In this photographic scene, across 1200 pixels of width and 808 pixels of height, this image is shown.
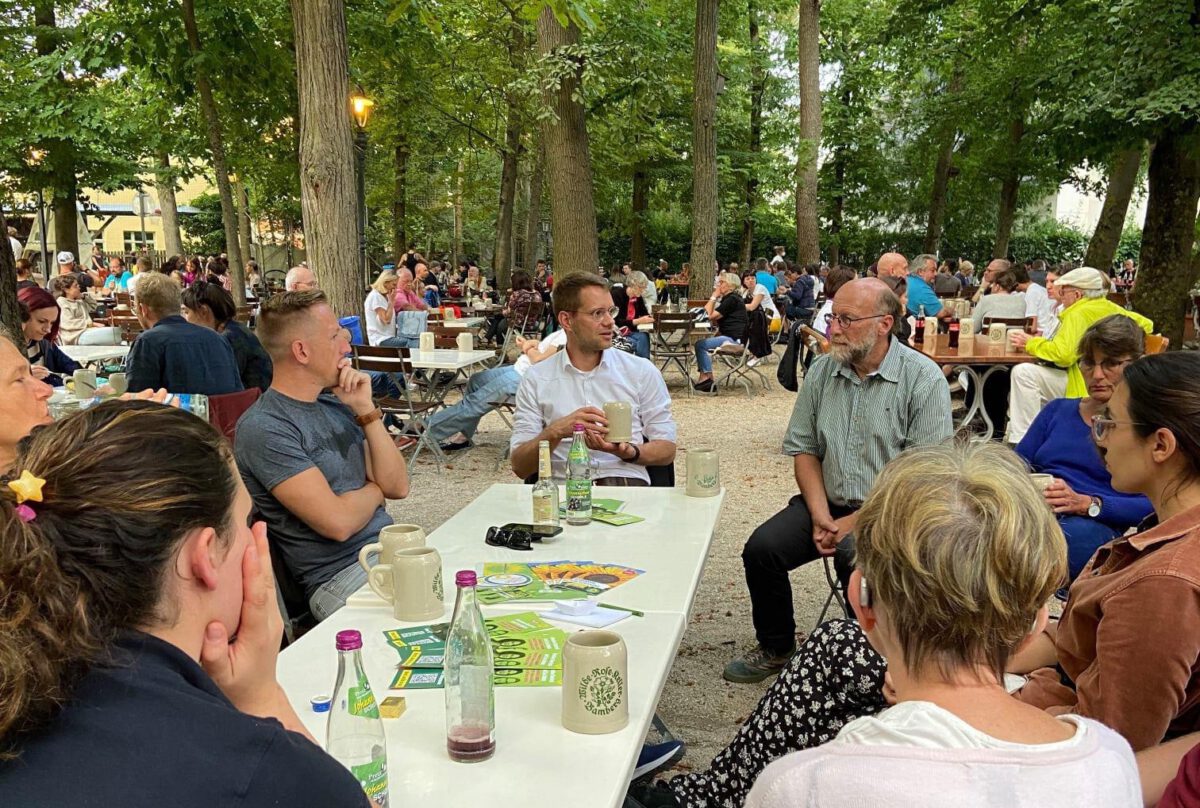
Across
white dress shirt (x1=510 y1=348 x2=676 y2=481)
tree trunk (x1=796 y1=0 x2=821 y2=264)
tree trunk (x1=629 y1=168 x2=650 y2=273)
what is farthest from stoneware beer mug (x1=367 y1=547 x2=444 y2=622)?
tree trunk (x1=629 y1=168 x2=650 y2=273)

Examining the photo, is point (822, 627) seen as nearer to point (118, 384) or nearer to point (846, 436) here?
point (846, 436)

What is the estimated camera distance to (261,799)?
113 cm

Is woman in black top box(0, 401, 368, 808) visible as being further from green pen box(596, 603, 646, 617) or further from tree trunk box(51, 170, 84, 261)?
tree trunk box(51, 170, 84, 261)

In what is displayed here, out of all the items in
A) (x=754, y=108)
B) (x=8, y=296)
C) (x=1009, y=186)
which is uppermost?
(x=754, y=108)

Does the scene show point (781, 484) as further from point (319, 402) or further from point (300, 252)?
point (300, 252)

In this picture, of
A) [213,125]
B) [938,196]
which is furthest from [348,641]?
[938,196]

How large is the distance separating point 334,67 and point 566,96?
3.48 meters

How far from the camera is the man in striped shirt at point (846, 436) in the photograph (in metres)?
3.79

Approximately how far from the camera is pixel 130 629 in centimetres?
120

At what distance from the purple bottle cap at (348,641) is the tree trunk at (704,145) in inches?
515

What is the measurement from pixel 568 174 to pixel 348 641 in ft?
30.2

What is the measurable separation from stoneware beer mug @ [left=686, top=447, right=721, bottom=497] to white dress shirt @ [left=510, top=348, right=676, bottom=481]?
2.42ft

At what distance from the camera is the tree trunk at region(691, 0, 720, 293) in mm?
13383

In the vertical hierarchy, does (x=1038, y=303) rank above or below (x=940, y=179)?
below
